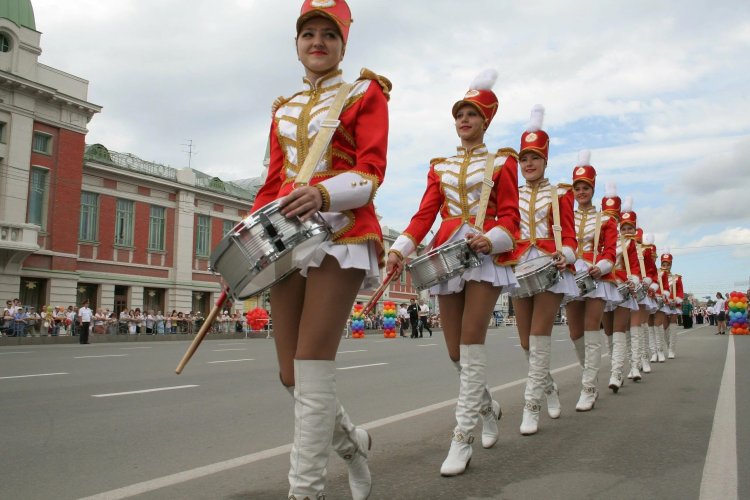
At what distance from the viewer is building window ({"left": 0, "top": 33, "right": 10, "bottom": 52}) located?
3316 centimetres

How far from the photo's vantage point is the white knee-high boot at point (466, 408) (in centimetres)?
433

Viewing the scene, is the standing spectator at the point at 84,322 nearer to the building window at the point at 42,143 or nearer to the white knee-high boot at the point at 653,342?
the building window at the point at 42,143

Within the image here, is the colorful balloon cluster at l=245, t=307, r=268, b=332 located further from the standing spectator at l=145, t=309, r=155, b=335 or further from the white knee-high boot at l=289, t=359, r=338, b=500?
the white knee-high boot at l=289, t=359, r=338, b=500

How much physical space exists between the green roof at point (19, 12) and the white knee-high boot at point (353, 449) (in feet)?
121

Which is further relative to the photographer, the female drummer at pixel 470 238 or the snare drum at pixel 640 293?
the snare drum at pixel 640 293

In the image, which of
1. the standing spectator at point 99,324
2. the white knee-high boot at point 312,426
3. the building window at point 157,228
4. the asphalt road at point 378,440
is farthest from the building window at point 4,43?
the white knee-high boot at point 312,426

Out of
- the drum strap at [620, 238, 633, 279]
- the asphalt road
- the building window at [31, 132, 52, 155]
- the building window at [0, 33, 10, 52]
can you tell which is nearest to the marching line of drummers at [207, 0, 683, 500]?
the asphalt road

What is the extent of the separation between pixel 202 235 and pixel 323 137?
44.8 metres

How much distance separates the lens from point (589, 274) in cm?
753

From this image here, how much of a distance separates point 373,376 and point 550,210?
525 centimetres

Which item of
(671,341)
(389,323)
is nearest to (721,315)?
(389,323)

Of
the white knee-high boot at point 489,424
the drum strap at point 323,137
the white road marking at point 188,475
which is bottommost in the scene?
the white road marking at point 188,475

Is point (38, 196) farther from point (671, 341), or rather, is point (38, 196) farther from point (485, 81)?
point (485, 81)

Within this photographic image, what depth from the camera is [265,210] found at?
283 cm
